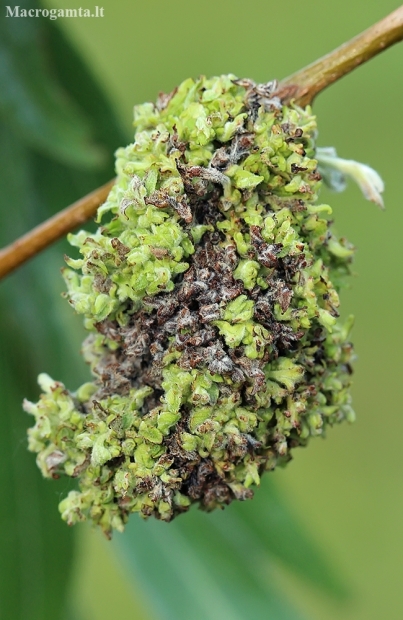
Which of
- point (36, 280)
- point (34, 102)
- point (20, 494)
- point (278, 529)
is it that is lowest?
point (278, 529)

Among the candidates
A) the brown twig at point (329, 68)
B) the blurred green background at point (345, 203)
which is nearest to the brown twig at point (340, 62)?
the brown twig at point (329, 68)

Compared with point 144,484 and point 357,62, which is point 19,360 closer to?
point 144,484

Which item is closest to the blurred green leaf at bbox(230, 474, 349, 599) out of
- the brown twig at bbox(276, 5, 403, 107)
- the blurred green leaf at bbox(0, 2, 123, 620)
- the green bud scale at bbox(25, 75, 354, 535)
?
the blurred green leaf at bbox(0, 2, 123, 620)

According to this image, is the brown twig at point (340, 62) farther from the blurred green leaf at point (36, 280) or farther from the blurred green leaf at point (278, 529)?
the blurred green leaf at point (278, 529)

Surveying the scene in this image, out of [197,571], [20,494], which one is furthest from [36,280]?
[197,571]

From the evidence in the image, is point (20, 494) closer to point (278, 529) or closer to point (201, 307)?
point (278, 529)

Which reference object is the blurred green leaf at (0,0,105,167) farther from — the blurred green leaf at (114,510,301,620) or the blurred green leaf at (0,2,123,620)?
the blurred green leaf at (114,510,301,620)
